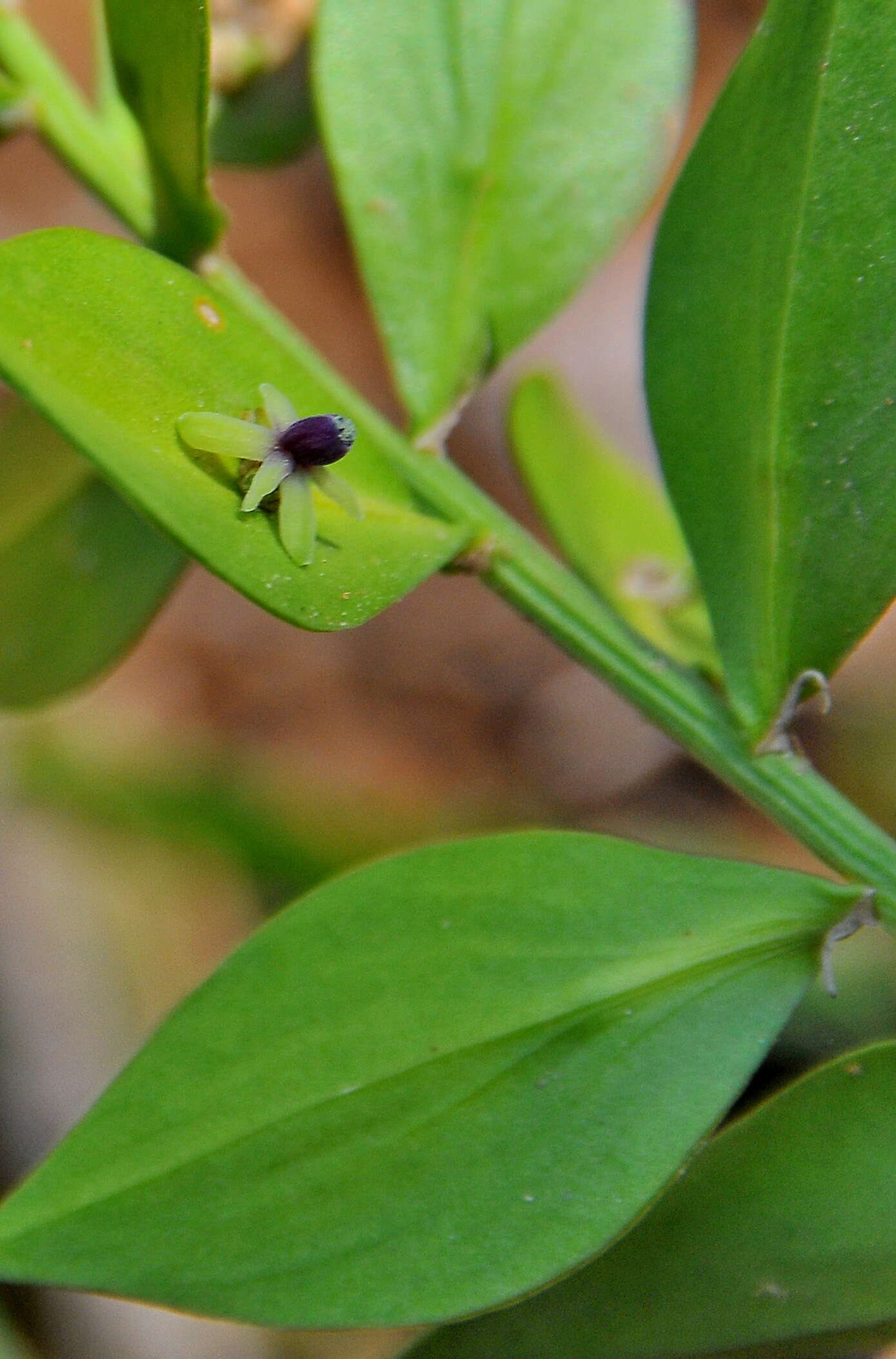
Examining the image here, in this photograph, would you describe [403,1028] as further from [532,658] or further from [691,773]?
[532,658]

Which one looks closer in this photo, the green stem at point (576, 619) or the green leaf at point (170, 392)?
the green leaf at point (170, 392)

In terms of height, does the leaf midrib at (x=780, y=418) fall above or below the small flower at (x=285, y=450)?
below

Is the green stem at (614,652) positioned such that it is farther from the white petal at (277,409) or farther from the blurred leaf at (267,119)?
the blurred leaf at (267,119)

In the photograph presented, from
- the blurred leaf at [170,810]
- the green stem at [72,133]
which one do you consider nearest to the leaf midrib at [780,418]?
the green stem at [72,133]

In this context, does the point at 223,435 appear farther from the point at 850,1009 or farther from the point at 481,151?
the point at 850,1009

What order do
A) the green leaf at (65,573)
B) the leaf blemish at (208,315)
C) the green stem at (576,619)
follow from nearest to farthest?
the leaf blemish at (208,315)
the green stem at (576,619)
the green leaf at (65,573)

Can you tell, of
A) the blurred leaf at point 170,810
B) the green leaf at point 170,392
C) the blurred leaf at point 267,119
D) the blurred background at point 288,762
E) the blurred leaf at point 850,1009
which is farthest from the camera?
the blurred leaf at point 170,810
